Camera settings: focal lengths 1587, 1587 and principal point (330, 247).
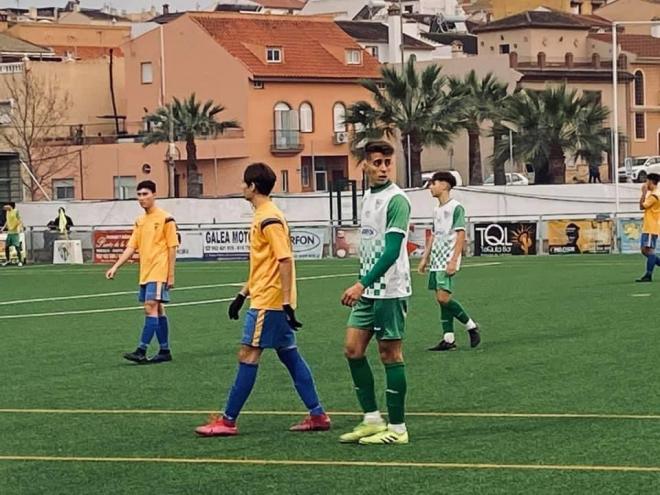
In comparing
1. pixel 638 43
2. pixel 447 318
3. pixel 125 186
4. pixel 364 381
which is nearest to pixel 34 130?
pixel 125 186

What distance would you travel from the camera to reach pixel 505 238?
150ft

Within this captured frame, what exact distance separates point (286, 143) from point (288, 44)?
5.85m

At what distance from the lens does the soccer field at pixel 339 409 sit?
383 inches

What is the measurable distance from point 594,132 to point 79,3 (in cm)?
7964

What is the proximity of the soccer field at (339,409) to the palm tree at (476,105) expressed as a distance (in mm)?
46068

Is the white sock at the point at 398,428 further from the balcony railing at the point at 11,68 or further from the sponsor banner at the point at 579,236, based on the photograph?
the balcony railing at the point at 11,68

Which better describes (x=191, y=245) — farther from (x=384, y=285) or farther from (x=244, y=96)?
(x=384, y=285)

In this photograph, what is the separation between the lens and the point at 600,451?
408 inches

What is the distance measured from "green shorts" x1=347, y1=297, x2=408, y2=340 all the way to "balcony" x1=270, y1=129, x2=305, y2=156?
70.5 m

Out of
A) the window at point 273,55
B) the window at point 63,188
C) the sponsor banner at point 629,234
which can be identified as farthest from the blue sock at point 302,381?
the window at point 63,188

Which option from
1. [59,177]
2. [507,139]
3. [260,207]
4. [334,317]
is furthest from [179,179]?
[260,207]

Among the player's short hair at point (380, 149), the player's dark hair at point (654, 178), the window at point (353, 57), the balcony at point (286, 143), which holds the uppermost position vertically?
the window at point (353, 57)

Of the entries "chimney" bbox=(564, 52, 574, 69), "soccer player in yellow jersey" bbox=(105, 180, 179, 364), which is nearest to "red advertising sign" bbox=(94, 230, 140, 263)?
"soccer player in yellow jersey" bbox=(105, 180, 179, 364)

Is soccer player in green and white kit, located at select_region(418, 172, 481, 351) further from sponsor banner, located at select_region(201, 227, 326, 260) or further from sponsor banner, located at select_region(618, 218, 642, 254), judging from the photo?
sponsor banner, located at select_region(201, 227, 326, 260)
